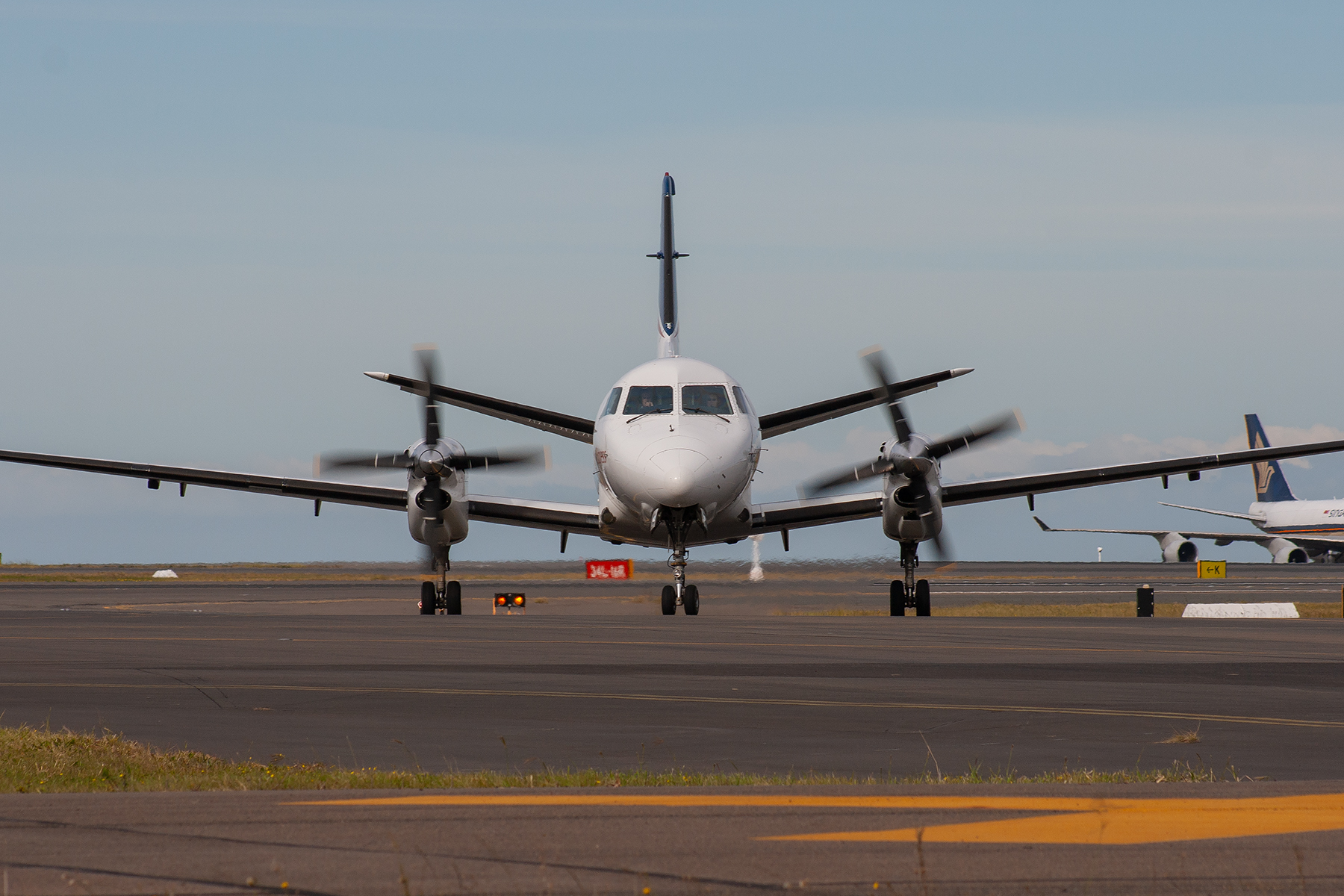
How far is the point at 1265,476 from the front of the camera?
92.8 m

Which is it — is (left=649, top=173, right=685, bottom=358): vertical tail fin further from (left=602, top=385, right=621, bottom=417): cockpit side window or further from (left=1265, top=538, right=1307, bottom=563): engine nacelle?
(left=1265, top=538, right=1307, bottom=563): engine nacelle

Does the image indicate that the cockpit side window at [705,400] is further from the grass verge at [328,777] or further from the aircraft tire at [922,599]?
the grass verge at [328,777]

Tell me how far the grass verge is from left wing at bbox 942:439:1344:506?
72.8 feet

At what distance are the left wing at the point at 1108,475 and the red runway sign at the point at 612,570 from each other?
36.1 meters

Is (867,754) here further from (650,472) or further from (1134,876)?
(650,472)

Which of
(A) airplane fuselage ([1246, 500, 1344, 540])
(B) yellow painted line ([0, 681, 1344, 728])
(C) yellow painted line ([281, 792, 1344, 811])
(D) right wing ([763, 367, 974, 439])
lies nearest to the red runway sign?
(D) right wing ([763, 367, 974, 439])

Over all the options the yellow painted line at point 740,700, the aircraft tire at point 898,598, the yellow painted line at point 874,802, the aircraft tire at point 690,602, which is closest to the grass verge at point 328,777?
the yellow painted line at point 874,802

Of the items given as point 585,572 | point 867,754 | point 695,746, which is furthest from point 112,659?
point 585,572

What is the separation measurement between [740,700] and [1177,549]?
9065 cm

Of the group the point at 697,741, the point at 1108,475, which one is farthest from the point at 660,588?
the point at 697,741

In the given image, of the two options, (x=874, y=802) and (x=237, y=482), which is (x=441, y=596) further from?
(x=874, y=802)

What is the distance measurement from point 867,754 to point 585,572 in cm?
6153

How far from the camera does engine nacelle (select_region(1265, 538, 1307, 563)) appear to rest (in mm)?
92312

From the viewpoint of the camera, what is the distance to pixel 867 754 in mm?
9938
